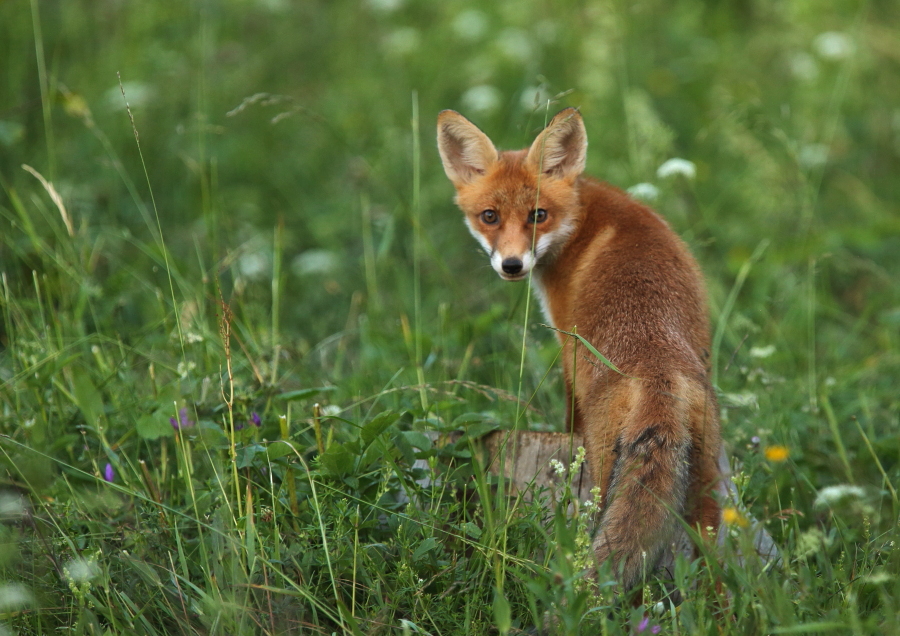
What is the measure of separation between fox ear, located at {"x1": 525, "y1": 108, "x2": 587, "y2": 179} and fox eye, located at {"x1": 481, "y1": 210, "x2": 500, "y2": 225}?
1.03 feet

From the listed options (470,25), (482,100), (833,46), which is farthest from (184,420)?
(833,46)

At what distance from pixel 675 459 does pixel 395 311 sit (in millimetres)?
3581

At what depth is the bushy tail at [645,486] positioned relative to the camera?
9.54 ft

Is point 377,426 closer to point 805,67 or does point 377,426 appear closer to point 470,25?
point 470,25

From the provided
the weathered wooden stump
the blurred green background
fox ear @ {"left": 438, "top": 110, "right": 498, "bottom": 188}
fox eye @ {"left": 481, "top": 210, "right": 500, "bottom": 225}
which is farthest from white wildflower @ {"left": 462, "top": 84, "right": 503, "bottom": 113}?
the weathered wooden stump

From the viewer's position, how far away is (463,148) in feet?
15.0

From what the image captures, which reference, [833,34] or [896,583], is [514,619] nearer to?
[896,583]

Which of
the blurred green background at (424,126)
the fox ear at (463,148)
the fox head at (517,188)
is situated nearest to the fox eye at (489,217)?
the fox head at (517,188)

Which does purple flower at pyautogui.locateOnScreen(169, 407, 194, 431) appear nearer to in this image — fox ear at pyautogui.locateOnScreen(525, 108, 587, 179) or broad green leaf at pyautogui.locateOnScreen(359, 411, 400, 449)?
broad green leaf at pyautogui.locateOnScreen(359, 411, 400, 449)

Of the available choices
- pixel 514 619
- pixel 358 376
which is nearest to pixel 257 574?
pixel 514 619

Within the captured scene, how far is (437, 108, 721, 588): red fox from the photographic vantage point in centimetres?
298

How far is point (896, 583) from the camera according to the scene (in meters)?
2.60

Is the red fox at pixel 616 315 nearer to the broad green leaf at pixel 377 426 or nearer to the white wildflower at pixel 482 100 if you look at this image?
the broad green leaf at pixel 377 426

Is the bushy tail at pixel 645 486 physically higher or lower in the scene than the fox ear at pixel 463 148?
lower
